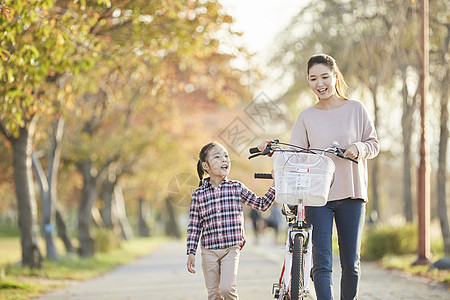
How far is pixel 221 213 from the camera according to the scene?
220 inches

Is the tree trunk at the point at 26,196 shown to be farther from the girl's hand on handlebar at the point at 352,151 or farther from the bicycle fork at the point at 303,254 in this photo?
the girl's hand on handlebar at the point at 352,151

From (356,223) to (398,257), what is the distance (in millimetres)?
10515

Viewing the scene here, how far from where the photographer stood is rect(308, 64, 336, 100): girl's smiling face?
5.42m

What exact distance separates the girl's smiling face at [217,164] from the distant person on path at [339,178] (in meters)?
0.46

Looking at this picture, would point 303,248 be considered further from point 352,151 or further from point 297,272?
point 352,151

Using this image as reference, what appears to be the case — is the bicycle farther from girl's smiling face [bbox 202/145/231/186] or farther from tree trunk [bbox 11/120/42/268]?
tree trunk [bbox 11/120/42/268]

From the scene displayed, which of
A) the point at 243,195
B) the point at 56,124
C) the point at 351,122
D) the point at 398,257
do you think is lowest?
the point at 398,257

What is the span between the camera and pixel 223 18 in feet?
38.9

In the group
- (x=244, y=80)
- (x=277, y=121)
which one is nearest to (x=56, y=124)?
(x=244, y=80)

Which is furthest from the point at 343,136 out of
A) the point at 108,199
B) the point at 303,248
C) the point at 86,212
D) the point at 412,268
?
the point at 108,199

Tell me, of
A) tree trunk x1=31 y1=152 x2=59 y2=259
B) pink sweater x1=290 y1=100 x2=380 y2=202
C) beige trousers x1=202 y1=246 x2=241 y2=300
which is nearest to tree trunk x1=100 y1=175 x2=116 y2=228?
tree trunk x1=31 y1=152 x2=59 y2=259

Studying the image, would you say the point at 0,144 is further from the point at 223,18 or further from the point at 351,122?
the point at 351,122

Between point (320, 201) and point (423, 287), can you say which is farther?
point (423, 287)

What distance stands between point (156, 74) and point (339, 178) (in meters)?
11.3
